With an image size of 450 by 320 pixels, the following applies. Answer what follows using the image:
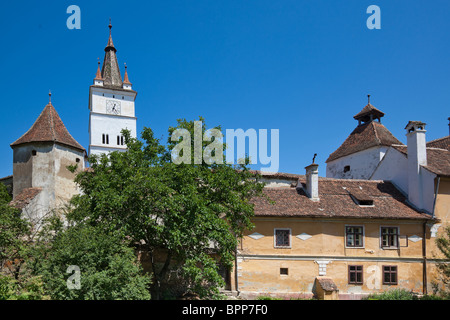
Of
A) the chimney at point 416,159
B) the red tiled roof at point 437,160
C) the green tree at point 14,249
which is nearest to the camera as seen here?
the green tree at point 14,249

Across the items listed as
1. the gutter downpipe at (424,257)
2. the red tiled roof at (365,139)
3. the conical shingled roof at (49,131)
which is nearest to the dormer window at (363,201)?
the gutter downpipe at (424,257)

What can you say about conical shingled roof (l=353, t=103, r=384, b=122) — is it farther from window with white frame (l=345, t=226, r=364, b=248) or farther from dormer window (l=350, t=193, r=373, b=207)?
window with white frame (l=345, t=226, r=364, b=248)

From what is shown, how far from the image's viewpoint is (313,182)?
88.7ft

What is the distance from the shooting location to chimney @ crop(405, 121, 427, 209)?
87.4 feet

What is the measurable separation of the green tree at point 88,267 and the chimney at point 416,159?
17728mm

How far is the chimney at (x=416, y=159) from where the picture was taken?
2662 cm

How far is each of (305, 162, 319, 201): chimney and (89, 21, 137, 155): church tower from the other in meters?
39.2

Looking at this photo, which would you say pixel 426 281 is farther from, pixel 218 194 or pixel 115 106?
pixel 115 106

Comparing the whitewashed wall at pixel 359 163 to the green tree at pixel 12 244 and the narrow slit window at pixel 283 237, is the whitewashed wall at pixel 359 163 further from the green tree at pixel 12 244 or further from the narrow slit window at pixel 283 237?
the green tree at pixel 12 244

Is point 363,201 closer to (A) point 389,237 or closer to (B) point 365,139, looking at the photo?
(A) point 389,237

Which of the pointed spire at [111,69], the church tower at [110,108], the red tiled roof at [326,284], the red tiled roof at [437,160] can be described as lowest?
the red tiled roof at [326,284]

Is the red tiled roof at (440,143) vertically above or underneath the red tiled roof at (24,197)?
above

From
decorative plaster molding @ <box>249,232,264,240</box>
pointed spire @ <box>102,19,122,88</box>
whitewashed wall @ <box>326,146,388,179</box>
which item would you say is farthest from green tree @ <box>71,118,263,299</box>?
pointed spire @ <box>102,19,122,88</box>
